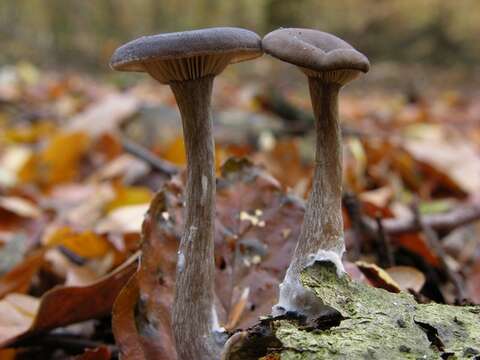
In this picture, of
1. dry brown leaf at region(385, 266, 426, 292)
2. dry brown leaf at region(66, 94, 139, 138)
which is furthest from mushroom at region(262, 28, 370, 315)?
dry brown leaf at region(66, 94, 139, 138)

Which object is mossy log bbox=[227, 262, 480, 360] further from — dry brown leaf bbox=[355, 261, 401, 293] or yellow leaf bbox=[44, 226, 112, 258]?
yellow leaf bbox=[44, 226, 112, 258]

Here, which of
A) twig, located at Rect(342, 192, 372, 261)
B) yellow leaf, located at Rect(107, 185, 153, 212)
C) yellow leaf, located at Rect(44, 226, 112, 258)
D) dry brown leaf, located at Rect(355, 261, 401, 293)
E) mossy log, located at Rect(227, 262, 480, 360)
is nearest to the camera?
mossy log, located at Rect(227, 262, 480, 360)

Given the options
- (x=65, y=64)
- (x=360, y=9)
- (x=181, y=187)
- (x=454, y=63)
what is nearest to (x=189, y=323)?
(x=181, y=187)

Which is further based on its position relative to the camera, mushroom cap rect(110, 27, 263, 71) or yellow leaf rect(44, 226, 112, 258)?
yellow leaf rect(44, 226, 112, 258)

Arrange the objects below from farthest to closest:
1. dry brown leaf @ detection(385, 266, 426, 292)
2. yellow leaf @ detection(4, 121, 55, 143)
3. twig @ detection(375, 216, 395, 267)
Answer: yellow leaf @ detection(4, 121, 55, 143) < twig @ detection(375, 216, 395, 267) < dry brown leaf @ detection(385, 266, 426, 292)

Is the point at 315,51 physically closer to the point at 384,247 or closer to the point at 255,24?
the point at 384,247

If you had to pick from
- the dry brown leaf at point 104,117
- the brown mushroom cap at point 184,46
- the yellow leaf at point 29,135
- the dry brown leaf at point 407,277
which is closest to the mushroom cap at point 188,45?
the brown mushroom cap at point 184,46

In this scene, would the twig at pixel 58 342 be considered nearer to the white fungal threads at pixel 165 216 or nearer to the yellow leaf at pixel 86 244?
the white fungal threads at pixel 165 216

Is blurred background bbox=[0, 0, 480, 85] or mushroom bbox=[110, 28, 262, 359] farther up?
blurred background bbox=[0, 0, 480, 85]
